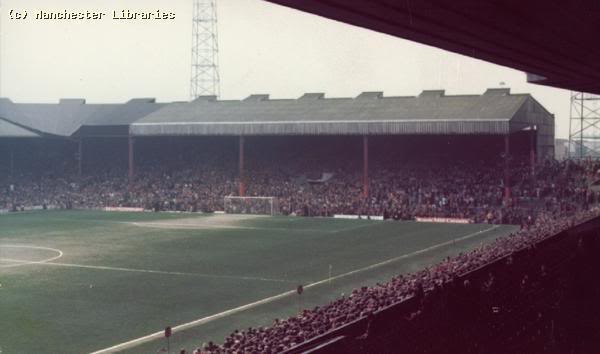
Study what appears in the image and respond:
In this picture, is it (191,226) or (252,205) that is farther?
(252,205)

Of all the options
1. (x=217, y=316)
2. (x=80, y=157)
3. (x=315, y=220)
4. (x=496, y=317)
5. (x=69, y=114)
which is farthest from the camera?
(x=69, y=114)

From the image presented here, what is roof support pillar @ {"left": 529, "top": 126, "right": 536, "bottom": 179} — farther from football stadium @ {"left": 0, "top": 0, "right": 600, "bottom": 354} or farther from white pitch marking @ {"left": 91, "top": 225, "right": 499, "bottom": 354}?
white pitch marking @ {"left": 91, "top": 225, "right": 499, "bottom": 354}

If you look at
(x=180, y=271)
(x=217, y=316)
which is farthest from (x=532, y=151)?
A: (x=217, y=316)

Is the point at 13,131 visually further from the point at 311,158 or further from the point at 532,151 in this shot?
the point at 532,151

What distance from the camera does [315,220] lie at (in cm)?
5522

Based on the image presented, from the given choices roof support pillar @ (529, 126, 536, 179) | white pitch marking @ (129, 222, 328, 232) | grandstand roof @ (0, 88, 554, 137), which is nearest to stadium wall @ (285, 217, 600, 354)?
white pitch marking @ (129, 222, 328, 232)

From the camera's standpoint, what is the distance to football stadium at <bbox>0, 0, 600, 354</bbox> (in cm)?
1451

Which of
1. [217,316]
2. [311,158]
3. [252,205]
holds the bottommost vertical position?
[217,316]

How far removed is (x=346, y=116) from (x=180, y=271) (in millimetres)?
36569

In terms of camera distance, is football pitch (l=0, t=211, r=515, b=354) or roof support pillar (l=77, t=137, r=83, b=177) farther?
roof support pillar (l=77, t=137, r=83, b=177)

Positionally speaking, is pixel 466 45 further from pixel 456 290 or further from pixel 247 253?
pixel 247 253

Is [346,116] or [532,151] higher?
[346,116]

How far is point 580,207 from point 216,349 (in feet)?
139

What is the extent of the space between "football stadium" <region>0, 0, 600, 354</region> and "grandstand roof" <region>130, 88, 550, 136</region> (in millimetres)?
215
